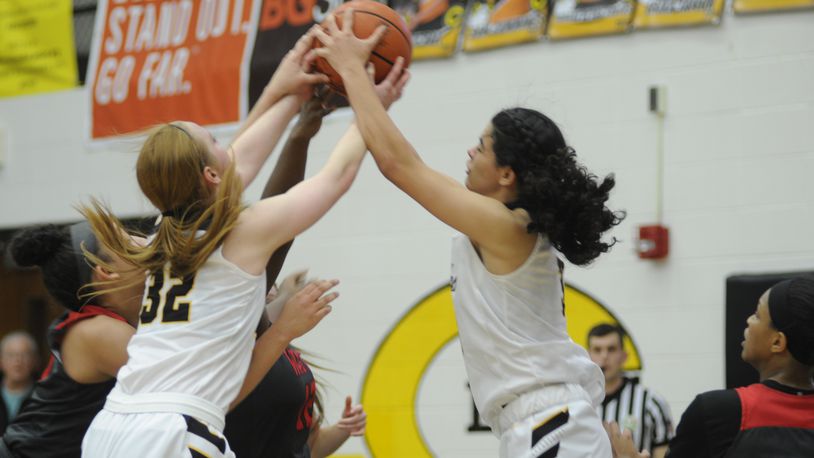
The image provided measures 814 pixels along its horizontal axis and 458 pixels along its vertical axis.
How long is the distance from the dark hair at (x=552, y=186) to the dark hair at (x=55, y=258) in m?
1.53

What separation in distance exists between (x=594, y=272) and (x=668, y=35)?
1527 mm

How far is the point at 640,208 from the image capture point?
649 centimetres

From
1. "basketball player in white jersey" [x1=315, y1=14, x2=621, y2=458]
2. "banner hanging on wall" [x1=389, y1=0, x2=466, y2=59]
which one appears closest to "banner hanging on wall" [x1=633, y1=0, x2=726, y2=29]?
"banner hanging on wall" [x1=389, y1=0, x2=466, y2=59]

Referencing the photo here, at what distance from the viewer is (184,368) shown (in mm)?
2924

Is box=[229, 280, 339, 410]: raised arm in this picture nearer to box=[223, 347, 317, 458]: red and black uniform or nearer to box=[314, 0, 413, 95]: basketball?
box=[223, 347, 317, 458]: red and black uniform

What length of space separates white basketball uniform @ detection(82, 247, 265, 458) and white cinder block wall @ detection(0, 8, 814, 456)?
3.31 metres

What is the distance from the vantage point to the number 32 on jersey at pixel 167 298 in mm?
2990

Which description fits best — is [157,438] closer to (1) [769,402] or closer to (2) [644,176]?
(1) [769,402]

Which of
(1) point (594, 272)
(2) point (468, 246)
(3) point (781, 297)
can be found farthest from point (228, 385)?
(1) point (594, 272)

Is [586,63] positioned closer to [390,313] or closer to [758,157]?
[758,157]

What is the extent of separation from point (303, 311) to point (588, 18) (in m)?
4.08

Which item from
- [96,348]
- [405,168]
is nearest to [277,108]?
[405,168]

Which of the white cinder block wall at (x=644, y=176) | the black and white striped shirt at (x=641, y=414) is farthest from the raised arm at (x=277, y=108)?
the black and white striped shirt at (x=641, y=414)

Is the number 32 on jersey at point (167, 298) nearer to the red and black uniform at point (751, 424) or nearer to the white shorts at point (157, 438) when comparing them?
the white shorts at point (157, 438)
